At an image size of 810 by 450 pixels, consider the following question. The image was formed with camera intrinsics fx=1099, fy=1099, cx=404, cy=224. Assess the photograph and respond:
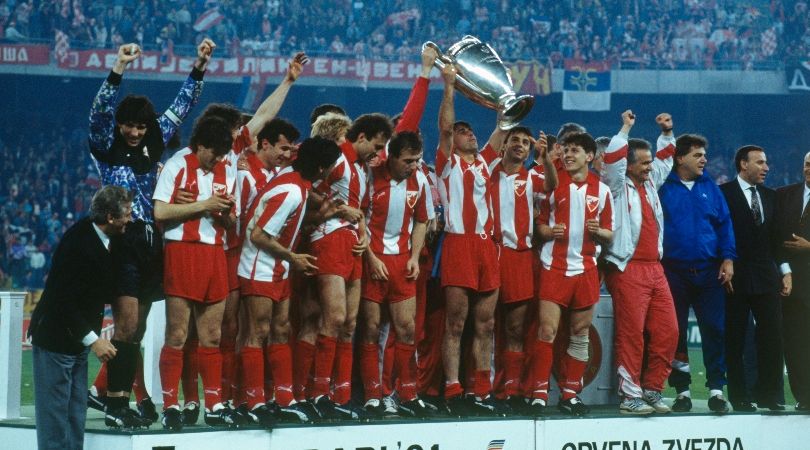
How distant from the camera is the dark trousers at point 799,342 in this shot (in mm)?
8062

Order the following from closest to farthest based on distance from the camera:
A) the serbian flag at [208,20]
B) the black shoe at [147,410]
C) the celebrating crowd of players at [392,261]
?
the celebrating crowd of players at [392,261] → the black shoe at [147,410] → the serbian flag at [208,20]

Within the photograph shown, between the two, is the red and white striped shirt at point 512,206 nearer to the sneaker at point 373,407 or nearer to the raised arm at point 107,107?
the sneaker at point 373,407

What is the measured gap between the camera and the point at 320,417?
252 inches

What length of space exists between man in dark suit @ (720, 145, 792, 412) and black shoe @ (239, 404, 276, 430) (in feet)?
11.6

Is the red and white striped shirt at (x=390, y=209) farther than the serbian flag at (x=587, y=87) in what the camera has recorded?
No

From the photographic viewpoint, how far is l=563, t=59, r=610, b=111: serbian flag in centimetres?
2834

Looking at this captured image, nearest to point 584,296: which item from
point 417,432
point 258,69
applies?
point 417,432

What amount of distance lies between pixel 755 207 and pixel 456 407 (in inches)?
111

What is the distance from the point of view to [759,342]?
798cm

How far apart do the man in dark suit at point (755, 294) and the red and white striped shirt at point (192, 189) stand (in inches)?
150

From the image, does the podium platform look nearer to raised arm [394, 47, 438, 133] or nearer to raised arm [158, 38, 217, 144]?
raised arm [158, 38, 217, 144]

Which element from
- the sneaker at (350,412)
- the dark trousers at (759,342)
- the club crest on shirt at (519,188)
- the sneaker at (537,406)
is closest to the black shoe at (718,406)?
the dark trousers at (759,342)

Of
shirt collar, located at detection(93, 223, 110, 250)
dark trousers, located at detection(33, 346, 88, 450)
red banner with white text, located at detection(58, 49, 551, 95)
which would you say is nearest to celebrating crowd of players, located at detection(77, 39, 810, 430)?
shirt collar, located at detection(93, 223, 110, 250)

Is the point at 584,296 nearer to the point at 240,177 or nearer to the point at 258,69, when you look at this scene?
the point at 240,177
